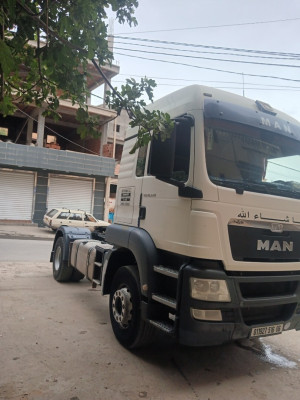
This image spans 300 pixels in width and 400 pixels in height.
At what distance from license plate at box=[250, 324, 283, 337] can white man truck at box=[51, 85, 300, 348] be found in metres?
0.01

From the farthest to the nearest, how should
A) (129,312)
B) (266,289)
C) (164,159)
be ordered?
(129,312) < (266,289) < (164,159)

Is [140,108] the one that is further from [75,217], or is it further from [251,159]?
[75,217]

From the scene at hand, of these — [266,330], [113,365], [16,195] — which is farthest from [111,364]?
[16,195]

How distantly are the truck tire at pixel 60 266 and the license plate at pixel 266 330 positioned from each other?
4996 mm

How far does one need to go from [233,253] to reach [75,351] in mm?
2262

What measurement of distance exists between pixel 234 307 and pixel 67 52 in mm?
2760

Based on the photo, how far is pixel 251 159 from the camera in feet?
12.3

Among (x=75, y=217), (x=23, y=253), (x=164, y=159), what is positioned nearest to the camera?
(x=164, y=159)

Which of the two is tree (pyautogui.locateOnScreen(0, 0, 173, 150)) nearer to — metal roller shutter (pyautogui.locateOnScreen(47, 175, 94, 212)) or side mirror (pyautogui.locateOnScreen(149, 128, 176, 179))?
side mirror (pyautogui.locateOnScreen(149, 128, 176, 179))

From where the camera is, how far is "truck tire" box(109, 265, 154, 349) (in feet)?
13.4

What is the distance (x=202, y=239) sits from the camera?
3.33 m

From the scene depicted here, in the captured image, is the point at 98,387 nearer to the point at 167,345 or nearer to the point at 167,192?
the point at 167,345

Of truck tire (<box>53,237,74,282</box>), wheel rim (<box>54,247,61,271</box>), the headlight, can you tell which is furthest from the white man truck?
wheel rim (<box>54,247,61,271</box>)

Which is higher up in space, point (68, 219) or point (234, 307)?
point (234, 307)
